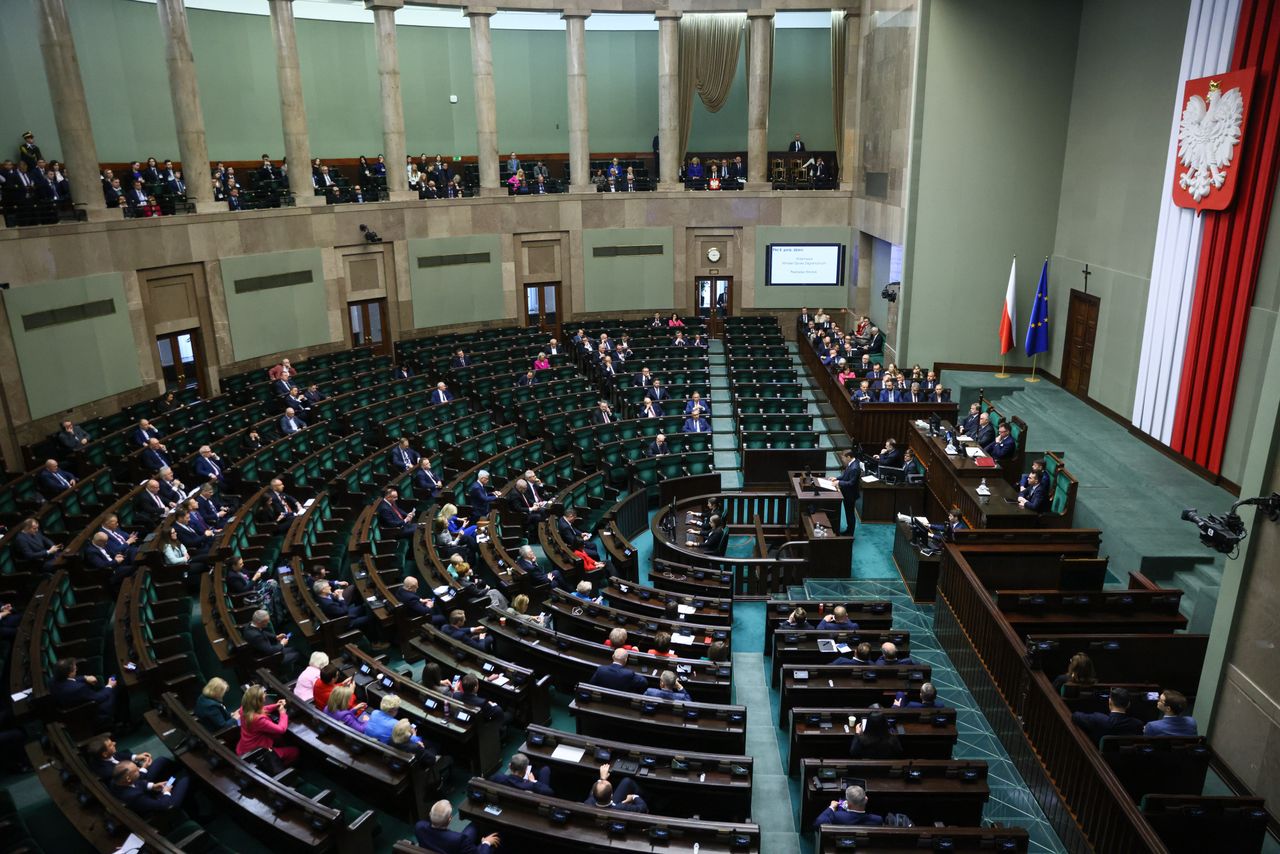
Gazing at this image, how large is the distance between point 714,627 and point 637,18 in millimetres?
21892

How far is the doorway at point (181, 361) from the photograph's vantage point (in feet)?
54.6

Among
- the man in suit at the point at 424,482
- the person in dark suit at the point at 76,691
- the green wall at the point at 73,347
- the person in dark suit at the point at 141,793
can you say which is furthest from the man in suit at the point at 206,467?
the person in dark suit at the point at 141,793

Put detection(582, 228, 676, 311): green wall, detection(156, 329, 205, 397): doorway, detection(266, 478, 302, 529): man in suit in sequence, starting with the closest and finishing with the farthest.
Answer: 1. detection(266, 478, 302, 529): man in suit
2. detection(156, 329, 205, 397): doorway
3. detection(582, 228, 676, 311): green wall

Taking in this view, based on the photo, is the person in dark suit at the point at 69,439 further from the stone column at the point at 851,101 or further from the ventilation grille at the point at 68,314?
the stone column at the point at 851,101

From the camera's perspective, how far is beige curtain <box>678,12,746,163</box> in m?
23.4

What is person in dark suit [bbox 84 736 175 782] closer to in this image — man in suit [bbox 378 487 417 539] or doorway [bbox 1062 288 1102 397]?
man in suit [bbox 378 487 417 539]

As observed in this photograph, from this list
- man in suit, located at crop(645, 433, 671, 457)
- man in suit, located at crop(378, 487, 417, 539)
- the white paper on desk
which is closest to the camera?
the white paper on desk

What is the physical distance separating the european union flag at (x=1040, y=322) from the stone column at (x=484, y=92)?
12.8 meters

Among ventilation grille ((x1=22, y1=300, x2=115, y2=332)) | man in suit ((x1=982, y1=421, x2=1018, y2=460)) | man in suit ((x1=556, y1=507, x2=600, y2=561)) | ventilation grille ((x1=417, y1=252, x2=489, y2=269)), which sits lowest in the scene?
man in suit ((x1=556, y1=507, x2=600, y2=561))

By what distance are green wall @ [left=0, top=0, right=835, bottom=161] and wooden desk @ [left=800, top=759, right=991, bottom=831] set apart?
59.4ft

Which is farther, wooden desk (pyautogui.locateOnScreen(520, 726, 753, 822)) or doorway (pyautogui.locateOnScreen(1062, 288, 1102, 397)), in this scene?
doorway (pyautogui.locateOnScreen(1062, 288, 1102, 397))

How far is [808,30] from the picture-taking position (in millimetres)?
25172

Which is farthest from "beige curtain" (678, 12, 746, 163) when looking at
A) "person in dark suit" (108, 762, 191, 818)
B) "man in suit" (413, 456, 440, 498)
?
"person in dark suit" (108, 762, 191, 818)

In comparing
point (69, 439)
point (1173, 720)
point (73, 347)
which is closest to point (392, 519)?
point (69, 439)
